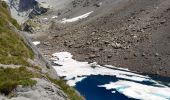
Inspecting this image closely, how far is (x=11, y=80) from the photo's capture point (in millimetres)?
18641

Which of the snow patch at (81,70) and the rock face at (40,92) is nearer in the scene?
the rock face at (40,92)

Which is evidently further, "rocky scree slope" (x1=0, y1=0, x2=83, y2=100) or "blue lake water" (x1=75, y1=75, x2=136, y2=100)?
"blue lake water" (x1=75, y1=75, x2=136, y2=100)

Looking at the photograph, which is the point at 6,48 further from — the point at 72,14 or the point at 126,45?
the point at 72,14

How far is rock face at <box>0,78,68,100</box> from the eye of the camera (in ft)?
58.5

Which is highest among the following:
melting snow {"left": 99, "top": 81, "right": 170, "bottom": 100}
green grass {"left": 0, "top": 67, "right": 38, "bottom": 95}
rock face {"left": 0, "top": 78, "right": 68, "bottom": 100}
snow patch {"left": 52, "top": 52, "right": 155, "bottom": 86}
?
green grass {"left": 0, "top": 67, "right": 38, "bottom": 95}

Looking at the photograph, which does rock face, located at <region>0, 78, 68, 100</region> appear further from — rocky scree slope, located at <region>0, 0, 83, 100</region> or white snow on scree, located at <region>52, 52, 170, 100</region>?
white snow on scree, located at <region>52, 52, 170, 100</region>

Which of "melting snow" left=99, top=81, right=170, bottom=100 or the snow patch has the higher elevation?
the snow patch

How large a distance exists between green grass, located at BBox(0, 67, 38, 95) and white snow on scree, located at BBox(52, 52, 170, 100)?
75.6 metres

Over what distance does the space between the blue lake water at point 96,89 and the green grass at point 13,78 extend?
73.1m

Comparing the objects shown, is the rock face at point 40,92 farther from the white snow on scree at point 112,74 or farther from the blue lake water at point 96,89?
the white snow on scree at point 112,74

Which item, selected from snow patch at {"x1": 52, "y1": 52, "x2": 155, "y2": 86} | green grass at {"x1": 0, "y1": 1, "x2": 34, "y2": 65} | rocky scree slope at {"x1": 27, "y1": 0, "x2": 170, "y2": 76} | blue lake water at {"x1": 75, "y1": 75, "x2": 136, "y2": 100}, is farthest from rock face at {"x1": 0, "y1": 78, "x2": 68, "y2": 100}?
rocky scree slope at {"x1": 27, "y1": 0, "x2": 170, "y2": 76}

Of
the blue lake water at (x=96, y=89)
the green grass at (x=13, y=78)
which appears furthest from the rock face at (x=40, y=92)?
the blue lake water at (x=96, y=89)

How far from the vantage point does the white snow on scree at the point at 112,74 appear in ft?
320

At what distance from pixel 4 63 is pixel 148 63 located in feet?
334
